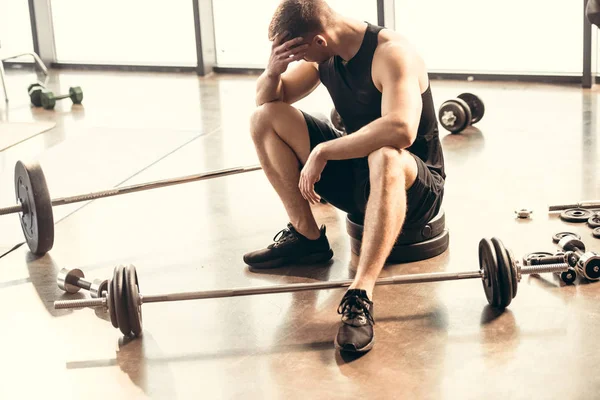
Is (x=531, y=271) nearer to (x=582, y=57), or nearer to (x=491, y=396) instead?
(x=491, y=396)

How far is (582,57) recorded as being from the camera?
5.17 meters

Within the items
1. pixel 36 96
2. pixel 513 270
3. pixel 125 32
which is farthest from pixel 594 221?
pixel 125 32

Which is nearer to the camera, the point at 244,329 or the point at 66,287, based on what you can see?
the point at 244,329

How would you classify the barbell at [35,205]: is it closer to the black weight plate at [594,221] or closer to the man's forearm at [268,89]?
the man's forearm at [268,89]

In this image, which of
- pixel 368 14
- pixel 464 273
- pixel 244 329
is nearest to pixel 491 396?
pixel 464 273

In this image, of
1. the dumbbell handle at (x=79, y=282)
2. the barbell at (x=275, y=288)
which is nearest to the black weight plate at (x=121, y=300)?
the barbell at (x=275, y=288)

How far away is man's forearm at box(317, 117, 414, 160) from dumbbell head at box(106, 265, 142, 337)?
61 cm

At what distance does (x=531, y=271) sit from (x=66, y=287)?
128cm

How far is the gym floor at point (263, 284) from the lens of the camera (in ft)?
6.84

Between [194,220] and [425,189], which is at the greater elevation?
[425,189]

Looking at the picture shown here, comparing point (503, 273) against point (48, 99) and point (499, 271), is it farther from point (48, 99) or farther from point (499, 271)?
point (48, 99)

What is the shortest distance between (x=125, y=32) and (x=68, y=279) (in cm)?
401

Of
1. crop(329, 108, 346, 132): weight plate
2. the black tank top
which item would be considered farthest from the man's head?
crop(329, 108, 346, 132): weight plate

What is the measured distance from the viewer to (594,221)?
293cm
